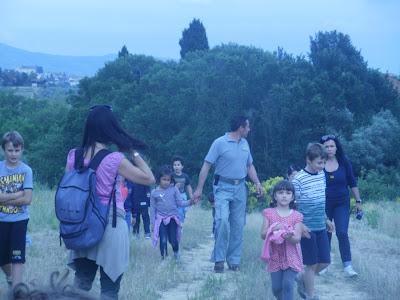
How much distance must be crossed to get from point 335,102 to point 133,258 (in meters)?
34.7

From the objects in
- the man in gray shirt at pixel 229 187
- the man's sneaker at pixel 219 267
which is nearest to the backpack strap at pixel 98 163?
the man in gray shirt at pixel 229 187

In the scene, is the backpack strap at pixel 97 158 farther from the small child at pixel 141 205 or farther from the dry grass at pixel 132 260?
the small child at pixel 141 205

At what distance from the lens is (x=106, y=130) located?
17.2 ft

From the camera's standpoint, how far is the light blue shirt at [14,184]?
6.76 meters

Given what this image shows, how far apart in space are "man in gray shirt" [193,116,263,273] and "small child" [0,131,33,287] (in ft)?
10.6

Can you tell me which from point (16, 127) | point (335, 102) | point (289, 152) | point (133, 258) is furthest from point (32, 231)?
point (16, 127)

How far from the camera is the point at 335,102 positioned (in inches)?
1706

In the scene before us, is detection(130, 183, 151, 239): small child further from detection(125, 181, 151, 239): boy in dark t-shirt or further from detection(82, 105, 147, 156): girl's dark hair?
detection(82, 105, 147, 156): girl's dark hair

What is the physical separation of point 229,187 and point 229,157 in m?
0.40

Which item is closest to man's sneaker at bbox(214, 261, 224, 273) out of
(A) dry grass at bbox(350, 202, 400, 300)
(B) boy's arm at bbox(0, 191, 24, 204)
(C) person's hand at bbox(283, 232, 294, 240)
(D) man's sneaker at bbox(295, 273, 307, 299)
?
(A) dry grass at bbox(350, 202, 400, 300)

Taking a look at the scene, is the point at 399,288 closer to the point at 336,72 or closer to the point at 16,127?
the point at 336,72

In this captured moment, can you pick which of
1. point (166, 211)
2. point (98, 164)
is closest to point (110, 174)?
point (98, 164)

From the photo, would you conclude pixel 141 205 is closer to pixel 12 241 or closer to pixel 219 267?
pixel 219 267

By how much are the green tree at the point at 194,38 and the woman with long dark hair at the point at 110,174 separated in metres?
65.1
